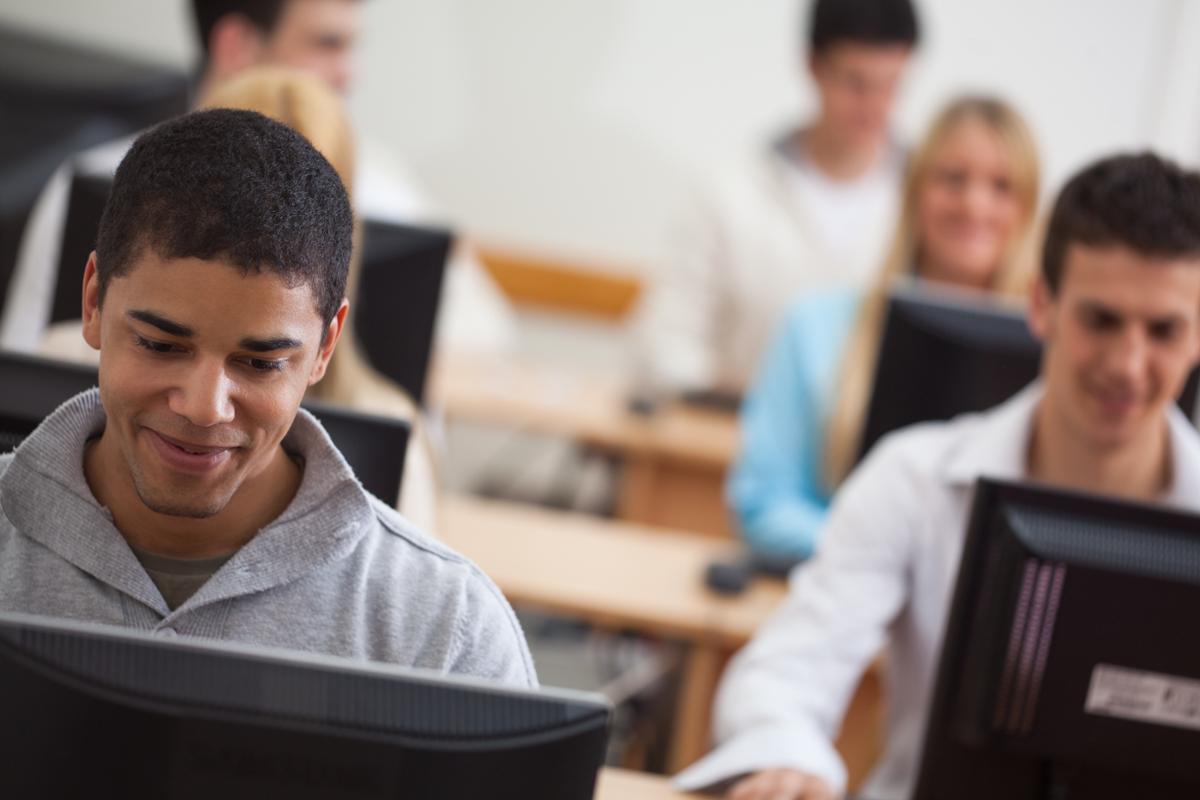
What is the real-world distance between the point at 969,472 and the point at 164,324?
1.12 meters

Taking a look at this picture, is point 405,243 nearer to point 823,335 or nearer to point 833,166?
point 823,335

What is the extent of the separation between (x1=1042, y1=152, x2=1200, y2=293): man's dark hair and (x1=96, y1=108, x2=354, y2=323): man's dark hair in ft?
3.22

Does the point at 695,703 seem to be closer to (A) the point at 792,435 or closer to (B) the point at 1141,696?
(A) the point at 792,435

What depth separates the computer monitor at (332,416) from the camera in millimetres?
1374

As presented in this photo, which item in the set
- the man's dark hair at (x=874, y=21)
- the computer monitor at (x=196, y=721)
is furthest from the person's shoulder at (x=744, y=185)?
the computer monitor at (x=196, y=721)

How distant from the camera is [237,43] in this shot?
3051mm

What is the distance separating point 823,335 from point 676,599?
65cm

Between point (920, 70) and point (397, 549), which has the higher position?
point (920, 70)

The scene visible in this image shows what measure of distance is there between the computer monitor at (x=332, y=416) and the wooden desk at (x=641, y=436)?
83.5 inches

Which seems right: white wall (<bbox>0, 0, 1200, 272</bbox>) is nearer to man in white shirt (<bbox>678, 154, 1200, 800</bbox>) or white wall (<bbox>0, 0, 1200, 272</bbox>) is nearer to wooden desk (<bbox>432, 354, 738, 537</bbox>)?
wooden desk (<bbox>432, 354, 738, 537</bbox>)

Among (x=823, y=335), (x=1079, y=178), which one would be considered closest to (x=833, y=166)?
(x=823, y=335)

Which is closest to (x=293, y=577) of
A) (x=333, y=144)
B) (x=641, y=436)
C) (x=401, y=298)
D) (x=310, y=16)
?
(x=333, y=144)

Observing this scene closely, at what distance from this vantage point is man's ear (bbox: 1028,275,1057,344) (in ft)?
6.33

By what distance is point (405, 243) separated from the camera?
2.36 meters
